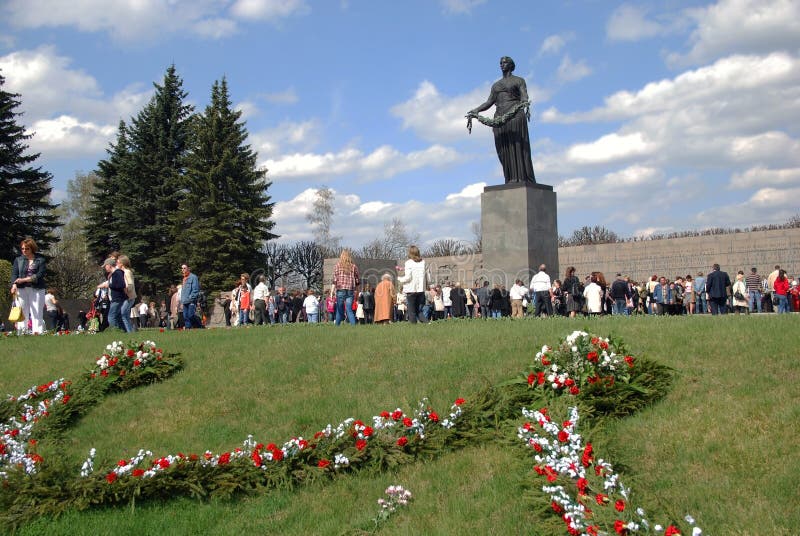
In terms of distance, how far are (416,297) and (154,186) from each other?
1246 inches

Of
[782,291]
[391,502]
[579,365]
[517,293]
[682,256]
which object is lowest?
[391,502]

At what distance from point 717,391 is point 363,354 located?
14.9ft

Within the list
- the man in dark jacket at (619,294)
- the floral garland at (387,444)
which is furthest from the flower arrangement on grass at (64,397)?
the man in dark jacket at (619,294)

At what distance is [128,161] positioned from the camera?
4253cm

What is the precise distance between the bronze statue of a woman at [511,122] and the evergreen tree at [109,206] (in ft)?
95.2

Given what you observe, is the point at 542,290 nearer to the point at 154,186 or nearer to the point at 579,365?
the point at 579,365

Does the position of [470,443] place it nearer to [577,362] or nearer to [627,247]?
[577,362]

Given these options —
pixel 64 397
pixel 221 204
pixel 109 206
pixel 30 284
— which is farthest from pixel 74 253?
pixel 64 397

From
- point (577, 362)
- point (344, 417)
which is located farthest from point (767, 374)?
point (344, 417)

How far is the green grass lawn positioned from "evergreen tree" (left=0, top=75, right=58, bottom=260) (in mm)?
25669

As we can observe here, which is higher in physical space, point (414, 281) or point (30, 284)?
point (30, 284)

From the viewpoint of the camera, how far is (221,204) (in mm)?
41000

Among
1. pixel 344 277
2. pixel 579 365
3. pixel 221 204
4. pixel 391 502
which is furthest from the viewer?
pixel 221 204

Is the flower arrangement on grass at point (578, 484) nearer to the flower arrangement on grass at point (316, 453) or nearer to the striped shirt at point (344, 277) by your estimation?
the flower arrangement on grass at point (316, 453)
